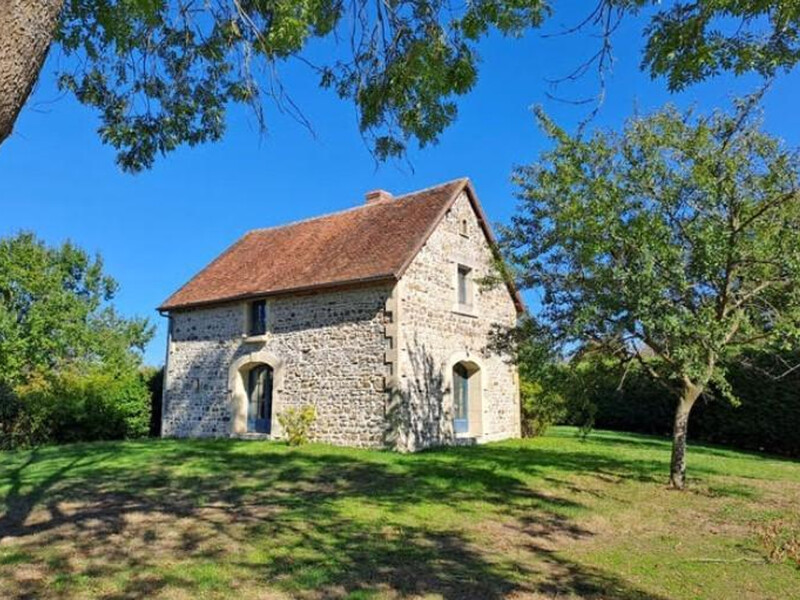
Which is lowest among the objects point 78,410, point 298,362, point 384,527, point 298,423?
point 384,527

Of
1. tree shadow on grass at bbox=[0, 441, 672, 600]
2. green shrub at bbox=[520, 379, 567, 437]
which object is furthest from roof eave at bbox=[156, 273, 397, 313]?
green shrub at bbox=[520, 379, 567, 437]

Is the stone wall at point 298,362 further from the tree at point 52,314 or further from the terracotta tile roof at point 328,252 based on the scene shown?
the tree at point 52,314

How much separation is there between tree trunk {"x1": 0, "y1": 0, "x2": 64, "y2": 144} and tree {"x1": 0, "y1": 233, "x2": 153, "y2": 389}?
93.8ft

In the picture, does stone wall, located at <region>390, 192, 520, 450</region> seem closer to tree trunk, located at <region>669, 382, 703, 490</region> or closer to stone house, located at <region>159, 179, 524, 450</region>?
stone house, located at <region>159, 179, 524, 450</region>

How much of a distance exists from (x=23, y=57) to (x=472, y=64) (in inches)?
142

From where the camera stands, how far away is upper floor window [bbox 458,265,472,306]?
661 inches

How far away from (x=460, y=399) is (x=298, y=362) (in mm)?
4548

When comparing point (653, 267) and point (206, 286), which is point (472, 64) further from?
point (206, 286)

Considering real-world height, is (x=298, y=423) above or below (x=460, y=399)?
below

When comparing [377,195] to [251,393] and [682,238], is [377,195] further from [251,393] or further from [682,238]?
[682,238]

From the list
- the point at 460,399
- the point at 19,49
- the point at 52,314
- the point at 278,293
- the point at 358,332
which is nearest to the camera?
the point at 19,49

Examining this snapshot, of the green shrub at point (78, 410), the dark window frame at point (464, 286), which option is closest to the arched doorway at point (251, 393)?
the green shrub at point (78, 410)

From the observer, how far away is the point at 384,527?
7.13m

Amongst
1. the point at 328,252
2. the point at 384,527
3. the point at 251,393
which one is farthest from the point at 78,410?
the point at 384,527
